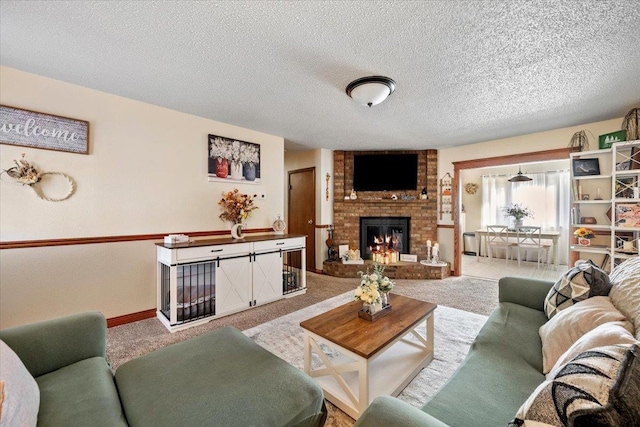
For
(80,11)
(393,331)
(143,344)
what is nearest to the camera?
(80,11)

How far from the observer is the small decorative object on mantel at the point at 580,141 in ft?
11.5

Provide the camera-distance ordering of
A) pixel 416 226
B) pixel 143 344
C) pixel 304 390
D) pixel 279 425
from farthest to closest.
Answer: pixel 416 226, pixel 143 344, pixel 304 390, pixel 279 425

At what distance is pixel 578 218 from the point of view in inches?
138

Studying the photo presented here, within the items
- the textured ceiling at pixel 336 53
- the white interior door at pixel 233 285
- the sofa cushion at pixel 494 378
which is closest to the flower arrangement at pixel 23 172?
the textured ceiling at pixel 336 53

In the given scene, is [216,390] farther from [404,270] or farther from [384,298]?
[404,270]

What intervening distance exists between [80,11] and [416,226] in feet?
16.1

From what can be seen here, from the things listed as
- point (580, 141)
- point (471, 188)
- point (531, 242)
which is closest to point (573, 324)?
point (580, 141)

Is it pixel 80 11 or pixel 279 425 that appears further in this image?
pixel 80 11

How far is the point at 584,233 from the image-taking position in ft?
11.2

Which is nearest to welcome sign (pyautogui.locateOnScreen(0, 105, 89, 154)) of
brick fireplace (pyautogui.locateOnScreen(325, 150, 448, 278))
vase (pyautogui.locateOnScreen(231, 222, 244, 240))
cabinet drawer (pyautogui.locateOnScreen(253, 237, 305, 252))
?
vase (pyautogui.locateOnScreen(231, 222, 244, 240))

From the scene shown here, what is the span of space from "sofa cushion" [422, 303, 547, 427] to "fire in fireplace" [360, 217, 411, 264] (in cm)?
324

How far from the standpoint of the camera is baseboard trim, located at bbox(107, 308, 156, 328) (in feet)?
8.70

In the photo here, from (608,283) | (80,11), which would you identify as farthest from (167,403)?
(608,283)

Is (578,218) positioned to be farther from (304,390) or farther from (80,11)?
(80,11)
